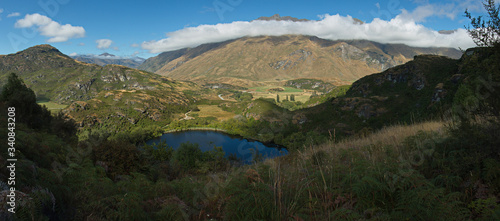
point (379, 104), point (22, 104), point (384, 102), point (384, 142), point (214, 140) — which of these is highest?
point (22, 104)

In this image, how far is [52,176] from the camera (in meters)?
4.06

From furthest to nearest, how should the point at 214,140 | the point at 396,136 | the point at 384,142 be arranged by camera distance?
the point at 214,140 < the point at 396,136 < the point at 384,142

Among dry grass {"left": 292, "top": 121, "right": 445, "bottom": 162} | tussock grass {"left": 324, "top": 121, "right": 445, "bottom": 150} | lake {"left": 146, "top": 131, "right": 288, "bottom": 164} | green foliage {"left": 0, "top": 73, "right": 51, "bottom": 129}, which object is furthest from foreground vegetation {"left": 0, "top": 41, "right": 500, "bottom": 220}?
lake {"left": 146, "top": 131, "right": 288, "bottom": 164}

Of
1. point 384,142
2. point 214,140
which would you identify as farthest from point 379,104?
point 384,142

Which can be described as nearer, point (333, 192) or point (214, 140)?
point (333, 192)

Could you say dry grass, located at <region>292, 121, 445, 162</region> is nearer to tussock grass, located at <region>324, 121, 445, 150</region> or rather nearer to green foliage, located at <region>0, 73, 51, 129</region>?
tussock grass, located at <region>324, 121, 445, 150</region>

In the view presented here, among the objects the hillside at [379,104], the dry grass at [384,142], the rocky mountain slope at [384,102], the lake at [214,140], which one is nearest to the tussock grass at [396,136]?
the dry grass at [384,142]

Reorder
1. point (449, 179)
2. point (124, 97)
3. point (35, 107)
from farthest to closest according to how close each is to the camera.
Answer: point (124, 97)
point (35, 107)
point (449, 179)

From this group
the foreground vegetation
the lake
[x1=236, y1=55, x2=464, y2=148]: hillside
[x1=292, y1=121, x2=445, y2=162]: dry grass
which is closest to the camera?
the foreground vegetation

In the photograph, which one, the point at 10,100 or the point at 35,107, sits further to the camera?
the point at 35,107

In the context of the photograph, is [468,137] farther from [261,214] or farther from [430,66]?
[430,66]

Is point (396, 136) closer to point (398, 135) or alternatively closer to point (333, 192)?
point (398, 135)

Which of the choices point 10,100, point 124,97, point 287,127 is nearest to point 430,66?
point 287,127

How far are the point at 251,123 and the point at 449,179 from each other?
118 meters
